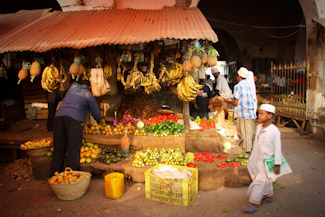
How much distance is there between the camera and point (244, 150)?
5648 millimetres

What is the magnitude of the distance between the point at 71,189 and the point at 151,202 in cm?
139

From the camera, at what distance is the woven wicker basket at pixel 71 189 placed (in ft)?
13.5

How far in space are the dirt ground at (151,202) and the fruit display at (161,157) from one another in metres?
0.46

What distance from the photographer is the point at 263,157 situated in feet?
11.9

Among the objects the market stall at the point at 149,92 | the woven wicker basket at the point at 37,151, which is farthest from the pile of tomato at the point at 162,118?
the woven wicker basket at the point at 37,151

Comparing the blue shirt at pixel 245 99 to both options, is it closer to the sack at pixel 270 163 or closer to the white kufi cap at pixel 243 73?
the white kufi cap at pixel 243 73

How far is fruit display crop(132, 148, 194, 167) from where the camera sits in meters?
4.80

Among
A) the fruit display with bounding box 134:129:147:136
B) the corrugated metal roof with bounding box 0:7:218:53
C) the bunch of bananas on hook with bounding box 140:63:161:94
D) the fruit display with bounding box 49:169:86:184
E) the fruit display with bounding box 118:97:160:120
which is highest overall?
the corrugated metal roof with bounding box 0:7:218:53

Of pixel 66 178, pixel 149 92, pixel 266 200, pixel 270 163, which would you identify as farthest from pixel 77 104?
pixel 266 200

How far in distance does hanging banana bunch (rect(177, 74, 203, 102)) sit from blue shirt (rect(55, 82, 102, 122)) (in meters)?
1.84

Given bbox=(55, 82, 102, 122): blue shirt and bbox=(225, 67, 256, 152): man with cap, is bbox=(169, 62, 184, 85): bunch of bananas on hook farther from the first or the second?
bbox=(55, 82, 102, 122): blue shirt

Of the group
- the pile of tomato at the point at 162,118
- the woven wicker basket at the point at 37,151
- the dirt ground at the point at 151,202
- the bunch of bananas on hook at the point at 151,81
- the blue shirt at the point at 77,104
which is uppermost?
the bunch of bananas on hook at the point at 151,81

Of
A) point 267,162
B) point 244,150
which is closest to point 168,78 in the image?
point 244,150

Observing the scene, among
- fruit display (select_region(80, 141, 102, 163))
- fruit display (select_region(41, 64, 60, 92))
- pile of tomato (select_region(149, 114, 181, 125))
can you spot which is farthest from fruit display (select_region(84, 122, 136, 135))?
fruit display (select_region(41, 64, 60, 92))
